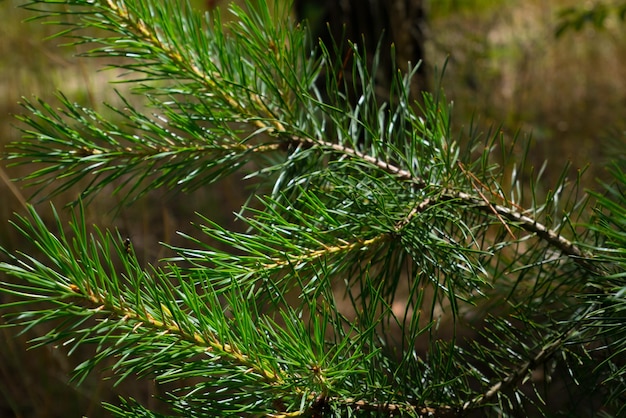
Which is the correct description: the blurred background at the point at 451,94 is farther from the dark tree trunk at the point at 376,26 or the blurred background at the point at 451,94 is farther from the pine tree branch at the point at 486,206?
the pine tree branch at the point at 486,206

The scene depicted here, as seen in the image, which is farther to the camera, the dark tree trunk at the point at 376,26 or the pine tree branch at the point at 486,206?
the dark tree trunk at the point at 376,26

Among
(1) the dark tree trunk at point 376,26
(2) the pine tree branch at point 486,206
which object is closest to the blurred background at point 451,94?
(1) the dark tree trunk at point 376,26

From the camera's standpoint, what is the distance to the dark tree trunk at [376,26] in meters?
1.71

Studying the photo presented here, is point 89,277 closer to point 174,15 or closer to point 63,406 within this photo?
point 174,15

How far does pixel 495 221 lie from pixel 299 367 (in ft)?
0.81

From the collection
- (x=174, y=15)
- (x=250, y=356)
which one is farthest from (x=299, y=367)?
(x=174, y=15)

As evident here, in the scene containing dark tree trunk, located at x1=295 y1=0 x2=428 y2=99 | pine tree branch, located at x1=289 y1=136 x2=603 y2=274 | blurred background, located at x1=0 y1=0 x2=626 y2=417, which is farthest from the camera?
blurred background, located at x1=0 y1=0 x2=626 y2=417

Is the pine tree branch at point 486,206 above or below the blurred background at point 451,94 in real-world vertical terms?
above

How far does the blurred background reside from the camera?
1.99 meters

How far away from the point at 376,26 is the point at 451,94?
0.94 metres

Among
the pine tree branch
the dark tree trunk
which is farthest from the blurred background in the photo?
the pine tree branch

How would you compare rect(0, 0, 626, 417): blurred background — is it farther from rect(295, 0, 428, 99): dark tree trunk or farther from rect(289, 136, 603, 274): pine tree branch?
rect(289, 136, 603, 274): pine tree branch

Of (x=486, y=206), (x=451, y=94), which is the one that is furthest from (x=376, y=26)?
(x=486, y=206)

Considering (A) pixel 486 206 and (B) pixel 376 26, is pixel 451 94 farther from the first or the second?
(A) pixel 486 206
